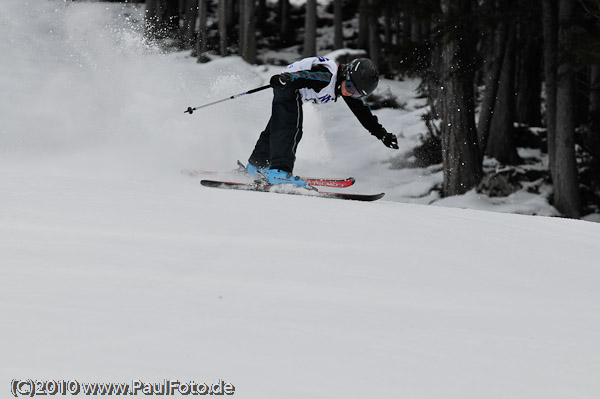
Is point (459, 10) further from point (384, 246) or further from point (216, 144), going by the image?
point (384, 246)

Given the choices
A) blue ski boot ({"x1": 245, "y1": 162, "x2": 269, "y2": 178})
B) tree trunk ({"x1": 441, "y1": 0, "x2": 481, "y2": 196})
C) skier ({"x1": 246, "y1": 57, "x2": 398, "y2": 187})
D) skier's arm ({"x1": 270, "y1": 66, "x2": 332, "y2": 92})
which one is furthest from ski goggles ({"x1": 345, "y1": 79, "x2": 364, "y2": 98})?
tree trunk ({"x1": 441, "y1": 0, "x2": 481, "y2": 196})

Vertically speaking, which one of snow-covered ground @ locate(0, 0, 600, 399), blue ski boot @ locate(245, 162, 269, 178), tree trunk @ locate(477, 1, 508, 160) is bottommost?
snow-covered ground @ locate(0, 0, 600, 399)

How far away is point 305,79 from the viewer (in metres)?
5.90

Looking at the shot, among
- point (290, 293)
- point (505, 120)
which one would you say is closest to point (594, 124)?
point (505, 120)

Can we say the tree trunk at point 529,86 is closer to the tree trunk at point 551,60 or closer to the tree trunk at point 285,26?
the tree trunk at point 551,60

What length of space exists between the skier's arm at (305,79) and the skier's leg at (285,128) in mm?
180

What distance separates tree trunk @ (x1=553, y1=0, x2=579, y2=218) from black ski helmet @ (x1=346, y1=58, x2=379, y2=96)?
22.5 feet

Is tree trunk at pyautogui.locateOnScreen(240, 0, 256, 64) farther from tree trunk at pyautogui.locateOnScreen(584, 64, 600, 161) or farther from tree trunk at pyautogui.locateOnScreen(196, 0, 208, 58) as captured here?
tree trunk at pyautogui.locateOnScreen(584, 64, 600, 161)

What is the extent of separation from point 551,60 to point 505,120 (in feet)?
7.31

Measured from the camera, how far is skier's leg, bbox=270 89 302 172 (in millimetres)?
6047

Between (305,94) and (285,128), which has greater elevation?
(305,94)

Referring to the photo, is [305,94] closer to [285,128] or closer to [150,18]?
[285,128]

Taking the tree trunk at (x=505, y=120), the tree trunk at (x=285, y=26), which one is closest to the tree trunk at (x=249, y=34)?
the tree trunk at (x=285, y=26)

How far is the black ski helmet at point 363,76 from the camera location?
18.9 feet
